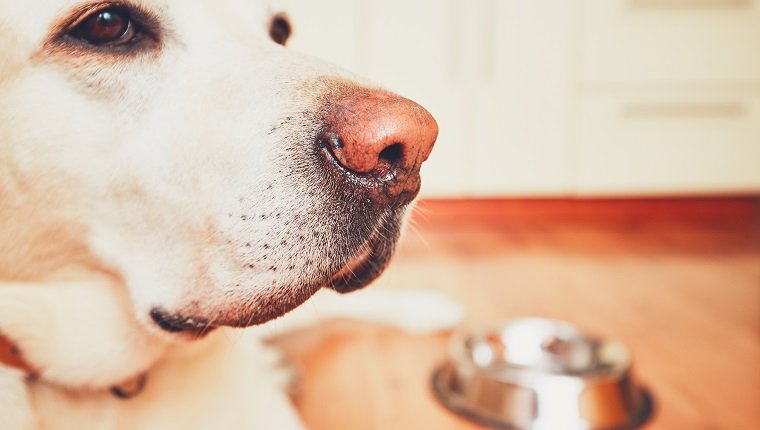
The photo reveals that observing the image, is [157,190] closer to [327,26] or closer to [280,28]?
[280,28]

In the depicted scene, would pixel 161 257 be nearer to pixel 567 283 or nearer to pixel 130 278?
pixel 130 278

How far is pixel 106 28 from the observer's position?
2.81 ft

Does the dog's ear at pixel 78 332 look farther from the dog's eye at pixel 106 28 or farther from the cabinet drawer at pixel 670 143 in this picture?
the cabinet drawer at pixel 670 143

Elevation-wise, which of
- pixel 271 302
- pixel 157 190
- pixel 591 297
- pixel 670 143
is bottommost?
pixel 591 297

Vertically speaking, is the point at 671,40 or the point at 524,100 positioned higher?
the point at 671,40

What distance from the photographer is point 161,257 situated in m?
0.86

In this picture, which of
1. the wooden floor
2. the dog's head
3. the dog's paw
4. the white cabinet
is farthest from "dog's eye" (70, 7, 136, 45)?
the white cabinet

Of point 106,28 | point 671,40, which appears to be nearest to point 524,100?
point 671,40

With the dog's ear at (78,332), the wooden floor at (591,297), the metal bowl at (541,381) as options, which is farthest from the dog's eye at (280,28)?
the metal bowl at (541,381)

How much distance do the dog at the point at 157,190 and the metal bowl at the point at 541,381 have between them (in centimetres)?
64

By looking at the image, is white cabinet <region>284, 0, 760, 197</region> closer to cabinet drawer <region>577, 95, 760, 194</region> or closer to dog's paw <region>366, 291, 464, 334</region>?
cabinet drawer <region>577, 95, 760, 194</region>

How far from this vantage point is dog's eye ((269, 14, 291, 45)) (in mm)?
1188

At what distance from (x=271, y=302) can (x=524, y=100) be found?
2.59 meters

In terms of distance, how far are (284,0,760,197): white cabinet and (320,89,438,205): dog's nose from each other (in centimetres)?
241
